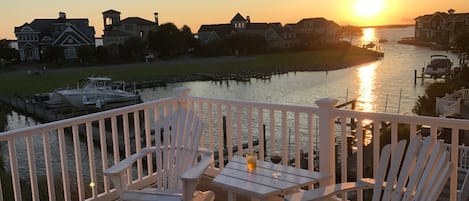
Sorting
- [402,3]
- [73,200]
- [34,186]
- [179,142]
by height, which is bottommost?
[73,200]

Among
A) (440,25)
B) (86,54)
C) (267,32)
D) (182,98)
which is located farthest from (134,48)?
(182,98)

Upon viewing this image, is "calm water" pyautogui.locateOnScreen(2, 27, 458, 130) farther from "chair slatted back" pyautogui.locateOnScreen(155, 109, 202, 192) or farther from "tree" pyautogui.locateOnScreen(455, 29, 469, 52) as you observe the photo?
"chair slatted back" pyautogui.locateOnScreen(155, 109, 202, 192)

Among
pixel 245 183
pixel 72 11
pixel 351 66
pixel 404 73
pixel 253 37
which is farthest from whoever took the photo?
pixel 253 37

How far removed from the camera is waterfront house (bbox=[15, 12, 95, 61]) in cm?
4519

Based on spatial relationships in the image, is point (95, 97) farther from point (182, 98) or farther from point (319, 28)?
point (319, 28)

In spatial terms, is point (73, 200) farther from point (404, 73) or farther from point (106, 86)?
point (404, 73)

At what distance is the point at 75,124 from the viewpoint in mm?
3486

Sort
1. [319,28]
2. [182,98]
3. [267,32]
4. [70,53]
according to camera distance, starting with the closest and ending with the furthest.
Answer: [182,98], [70,53], [267,32], [319,28]

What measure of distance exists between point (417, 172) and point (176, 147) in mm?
2004

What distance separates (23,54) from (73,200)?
42.8 m

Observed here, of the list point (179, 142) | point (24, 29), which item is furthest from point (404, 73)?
point (24, 29)

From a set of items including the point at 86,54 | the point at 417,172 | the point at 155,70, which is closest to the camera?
the point at 417,172

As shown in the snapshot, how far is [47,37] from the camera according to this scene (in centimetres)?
A: 4641

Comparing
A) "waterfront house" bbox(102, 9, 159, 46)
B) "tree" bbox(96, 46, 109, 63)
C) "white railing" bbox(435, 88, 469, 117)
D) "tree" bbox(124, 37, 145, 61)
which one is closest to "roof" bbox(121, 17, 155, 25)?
"waterfront house" bbox(102, 9, 159, 46)
